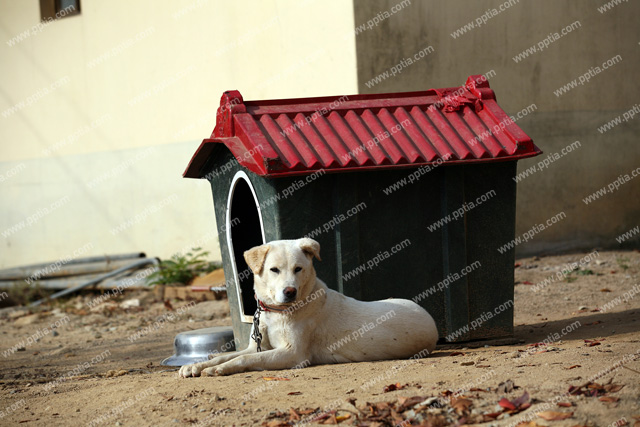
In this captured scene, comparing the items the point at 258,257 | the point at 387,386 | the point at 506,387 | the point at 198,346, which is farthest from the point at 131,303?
the point at 506,387

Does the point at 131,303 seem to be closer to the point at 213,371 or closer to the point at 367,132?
the point at 367,132

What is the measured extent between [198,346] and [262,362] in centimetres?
155

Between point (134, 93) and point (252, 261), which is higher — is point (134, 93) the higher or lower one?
the higher one

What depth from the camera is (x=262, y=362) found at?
5.21 metres

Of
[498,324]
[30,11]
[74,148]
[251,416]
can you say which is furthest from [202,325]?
[30,11]

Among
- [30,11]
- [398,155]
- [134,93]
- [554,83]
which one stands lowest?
[398,155]

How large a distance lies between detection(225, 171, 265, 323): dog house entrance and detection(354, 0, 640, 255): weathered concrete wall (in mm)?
3236

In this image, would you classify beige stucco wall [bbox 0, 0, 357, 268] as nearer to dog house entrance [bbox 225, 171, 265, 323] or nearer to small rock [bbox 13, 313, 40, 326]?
small rock [bbox 13, 313, 40, 326]

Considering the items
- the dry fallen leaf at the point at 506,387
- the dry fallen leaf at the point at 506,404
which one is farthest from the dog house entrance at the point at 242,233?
the dry fallen leaf at the point at 506,404

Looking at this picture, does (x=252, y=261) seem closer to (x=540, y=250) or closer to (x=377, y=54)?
(x=377, y=54)

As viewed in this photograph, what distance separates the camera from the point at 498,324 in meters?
6.32

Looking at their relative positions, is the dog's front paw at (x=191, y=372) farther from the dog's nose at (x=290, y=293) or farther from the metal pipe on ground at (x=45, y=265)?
the metal pipe on ground at (x=45, y=265)

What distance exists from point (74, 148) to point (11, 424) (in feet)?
31.9

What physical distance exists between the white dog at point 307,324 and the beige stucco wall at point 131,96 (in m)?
4.73
